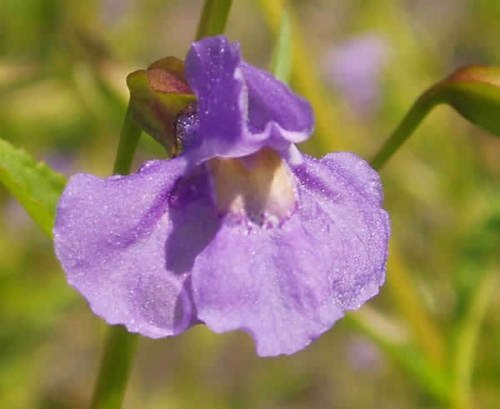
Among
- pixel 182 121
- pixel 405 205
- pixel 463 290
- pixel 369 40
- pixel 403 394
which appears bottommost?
pixel 403 394

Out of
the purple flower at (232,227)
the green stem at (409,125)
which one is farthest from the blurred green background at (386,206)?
the purple flower at (232,227)

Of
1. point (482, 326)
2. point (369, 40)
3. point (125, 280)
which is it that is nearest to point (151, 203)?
point (125, 280)

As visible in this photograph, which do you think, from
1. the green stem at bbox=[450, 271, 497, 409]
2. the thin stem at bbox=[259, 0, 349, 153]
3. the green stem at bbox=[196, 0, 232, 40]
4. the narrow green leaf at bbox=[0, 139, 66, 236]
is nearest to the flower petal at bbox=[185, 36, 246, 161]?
the green stem at bbox=[196, 0, 232, 40]

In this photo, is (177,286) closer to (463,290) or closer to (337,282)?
(337,282)

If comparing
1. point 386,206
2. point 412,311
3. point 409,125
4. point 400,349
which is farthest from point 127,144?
point 386,206

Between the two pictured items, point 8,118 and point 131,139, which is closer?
point 131,139

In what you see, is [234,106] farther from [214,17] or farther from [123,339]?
[123,339]

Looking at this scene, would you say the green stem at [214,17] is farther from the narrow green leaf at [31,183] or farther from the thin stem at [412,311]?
the thin stem at [412,311]
